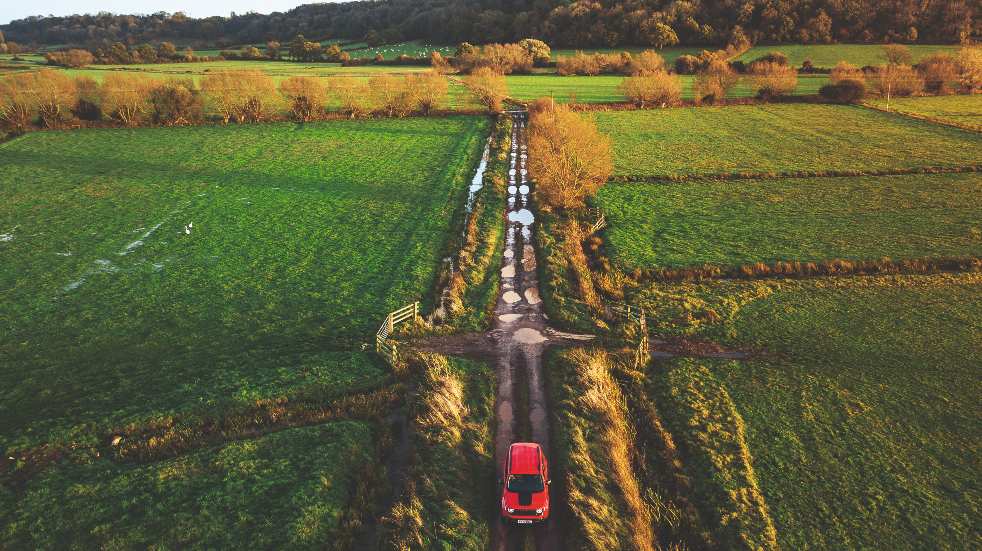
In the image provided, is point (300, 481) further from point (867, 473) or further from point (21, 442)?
point (867, 473)

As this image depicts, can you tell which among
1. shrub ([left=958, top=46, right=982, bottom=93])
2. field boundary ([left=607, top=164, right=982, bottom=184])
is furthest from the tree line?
field boundary ([left=607, top=164, right=982, bottom=184])

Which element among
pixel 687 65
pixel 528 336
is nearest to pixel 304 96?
pixel 528 336

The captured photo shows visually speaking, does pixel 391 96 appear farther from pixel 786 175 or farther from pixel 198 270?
pixel 786 175

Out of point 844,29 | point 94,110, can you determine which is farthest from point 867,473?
point 844,29

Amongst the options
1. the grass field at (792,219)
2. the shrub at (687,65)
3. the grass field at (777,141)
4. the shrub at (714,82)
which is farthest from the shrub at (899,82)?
the grass field at (792,219)

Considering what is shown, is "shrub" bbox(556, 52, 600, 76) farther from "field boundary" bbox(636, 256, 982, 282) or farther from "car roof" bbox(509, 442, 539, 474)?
"car roof" bbox(509, 442, 539, 474)
